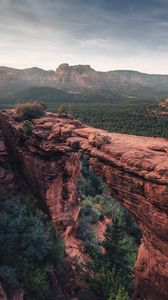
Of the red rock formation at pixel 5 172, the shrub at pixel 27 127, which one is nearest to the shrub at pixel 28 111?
the shrub at pixel 27 127

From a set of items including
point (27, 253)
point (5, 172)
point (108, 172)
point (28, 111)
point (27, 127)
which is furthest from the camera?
point (28, 111)

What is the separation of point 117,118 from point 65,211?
92.5 feet

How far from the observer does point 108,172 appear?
32.9 meters

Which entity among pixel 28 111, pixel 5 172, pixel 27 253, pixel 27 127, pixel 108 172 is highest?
pixel 28 111

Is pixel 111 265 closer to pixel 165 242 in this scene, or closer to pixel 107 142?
pixel 165 242

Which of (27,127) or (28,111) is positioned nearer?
(27,127)

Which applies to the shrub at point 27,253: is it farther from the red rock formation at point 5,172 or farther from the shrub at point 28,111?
the shrub at point 28,111

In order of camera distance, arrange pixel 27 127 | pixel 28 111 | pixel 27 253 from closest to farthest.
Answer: pixel 27 253 → pixel 27 127 → pixel 28 111

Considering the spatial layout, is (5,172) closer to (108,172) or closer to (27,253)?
(27,253)

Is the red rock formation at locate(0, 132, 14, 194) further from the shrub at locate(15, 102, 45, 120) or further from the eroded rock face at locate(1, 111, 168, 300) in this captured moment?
the shrub at locate(15, 102, 45, 120)

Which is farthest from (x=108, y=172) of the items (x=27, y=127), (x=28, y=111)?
(x=28, y=111)

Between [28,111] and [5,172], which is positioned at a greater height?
[28,111]

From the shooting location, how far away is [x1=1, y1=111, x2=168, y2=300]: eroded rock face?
Result: 2895 centimetres

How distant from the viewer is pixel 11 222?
3177 cm
